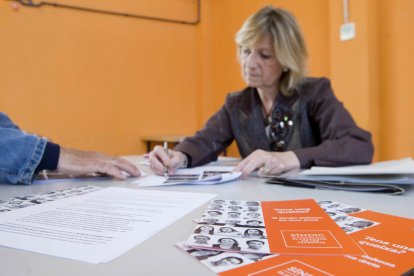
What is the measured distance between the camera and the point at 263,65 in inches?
52.8

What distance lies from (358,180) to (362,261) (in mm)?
420

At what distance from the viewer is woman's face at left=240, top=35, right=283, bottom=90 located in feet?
4.39

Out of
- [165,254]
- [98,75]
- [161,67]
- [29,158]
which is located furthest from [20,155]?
[161,67]

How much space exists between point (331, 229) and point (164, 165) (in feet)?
2.16

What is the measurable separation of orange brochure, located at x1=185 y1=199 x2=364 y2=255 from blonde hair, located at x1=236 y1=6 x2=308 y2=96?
88 cm

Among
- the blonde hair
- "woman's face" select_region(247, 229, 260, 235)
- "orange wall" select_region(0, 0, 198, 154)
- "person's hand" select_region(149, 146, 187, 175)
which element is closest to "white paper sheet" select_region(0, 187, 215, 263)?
"woman's face" select_region(247, 229, 260, 235)

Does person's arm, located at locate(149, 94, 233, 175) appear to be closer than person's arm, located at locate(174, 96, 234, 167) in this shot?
Yes

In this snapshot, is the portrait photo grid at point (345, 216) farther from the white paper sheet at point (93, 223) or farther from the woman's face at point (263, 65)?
the woman's face at point (263, 65)

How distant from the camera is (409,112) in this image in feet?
6.47

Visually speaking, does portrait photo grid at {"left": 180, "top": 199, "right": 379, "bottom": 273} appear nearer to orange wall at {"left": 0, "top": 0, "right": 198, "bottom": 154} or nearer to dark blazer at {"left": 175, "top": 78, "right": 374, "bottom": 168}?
dark blazer at {"left": 175, "top": 78, "right": 374, "bottom": 168}

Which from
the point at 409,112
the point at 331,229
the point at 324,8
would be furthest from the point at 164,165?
the point at 324,8

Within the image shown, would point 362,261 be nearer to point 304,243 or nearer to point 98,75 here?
point 304,243

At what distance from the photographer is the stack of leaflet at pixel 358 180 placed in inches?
26.3

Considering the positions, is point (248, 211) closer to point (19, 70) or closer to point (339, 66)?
point (339, 66)
